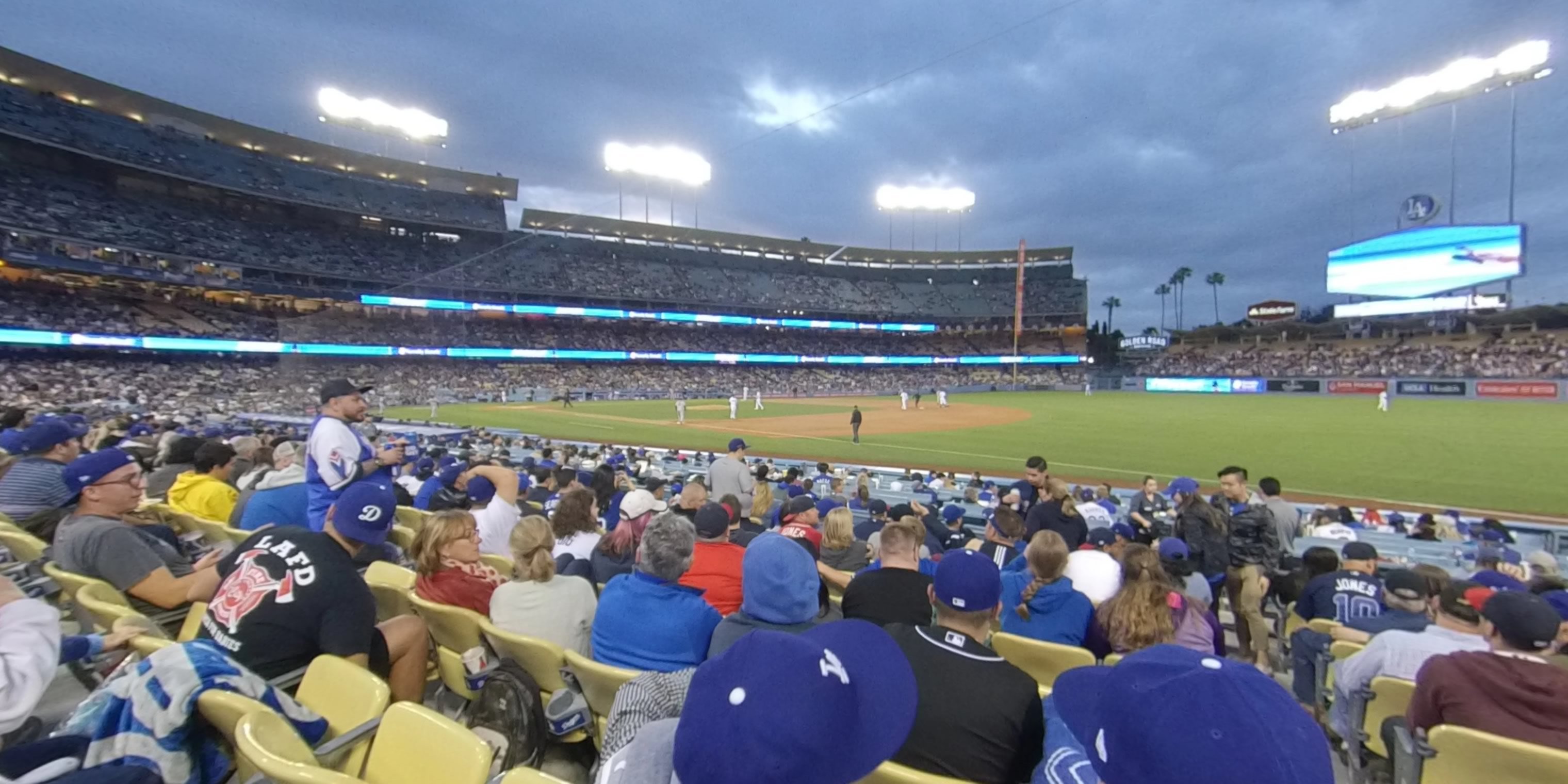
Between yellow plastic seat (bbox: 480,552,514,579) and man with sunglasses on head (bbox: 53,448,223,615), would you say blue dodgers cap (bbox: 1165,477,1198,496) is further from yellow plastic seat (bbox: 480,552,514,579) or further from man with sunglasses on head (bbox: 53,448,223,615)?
man with sunglasses on head (bbox: 53,448,223,615)

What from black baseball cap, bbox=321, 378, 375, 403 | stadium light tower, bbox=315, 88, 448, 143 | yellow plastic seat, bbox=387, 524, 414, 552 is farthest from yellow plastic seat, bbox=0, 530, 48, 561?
stadium light tower, bbox=315, 88, 448, 143

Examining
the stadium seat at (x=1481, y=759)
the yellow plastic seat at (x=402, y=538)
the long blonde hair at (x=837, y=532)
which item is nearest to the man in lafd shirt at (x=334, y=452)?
the yellow plastic seat at (x=402, y=538)

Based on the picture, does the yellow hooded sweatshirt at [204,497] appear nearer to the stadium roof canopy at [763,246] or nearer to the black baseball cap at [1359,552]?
the black baseball cap at [1359,552]

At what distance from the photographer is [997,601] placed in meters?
2.99

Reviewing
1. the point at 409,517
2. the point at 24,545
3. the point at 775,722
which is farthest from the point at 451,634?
the point at 409,517

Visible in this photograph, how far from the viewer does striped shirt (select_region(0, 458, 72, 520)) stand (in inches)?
241

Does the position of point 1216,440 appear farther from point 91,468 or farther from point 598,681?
point 91,468

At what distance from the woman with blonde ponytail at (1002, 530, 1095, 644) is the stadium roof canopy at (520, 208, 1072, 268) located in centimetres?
7230

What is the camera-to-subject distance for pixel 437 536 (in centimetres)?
436

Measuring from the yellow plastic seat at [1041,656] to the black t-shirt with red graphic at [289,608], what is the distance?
3232 millimetres

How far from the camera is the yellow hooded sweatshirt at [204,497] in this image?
693 centimetres

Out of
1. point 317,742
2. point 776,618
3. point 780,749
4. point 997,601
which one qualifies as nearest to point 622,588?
point 776,618

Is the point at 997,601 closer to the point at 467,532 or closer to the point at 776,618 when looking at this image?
the point at 776,618

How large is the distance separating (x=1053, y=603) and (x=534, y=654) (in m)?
3.09
